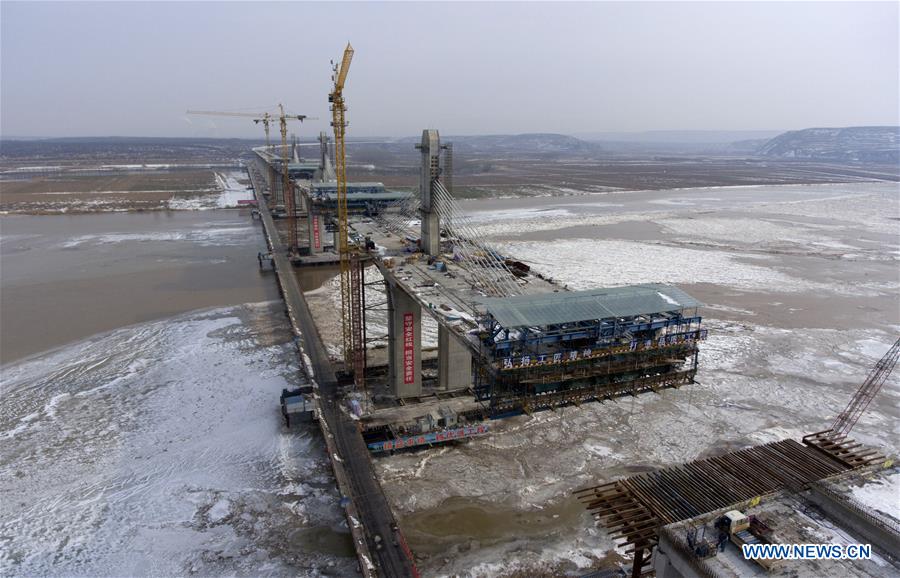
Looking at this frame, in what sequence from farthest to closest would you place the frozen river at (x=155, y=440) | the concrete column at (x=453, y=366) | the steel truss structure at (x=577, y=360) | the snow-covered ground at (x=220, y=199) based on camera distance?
the snow-covered ground at (x=220, y=199) → the concrete column at (x=453, y=366) → the frozen river at (x=155, y=440) → the steel truss structure at (x=577, y=360)

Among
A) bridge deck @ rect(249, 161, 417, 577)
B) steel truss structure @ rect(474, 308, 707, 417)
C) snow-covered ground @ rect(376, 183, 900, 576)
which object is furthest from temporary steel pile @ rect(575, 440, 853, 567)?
bridge deck @ rect(249, 161, 417, 577)

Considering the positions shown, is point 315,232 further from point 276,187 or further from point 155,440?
point 276,187

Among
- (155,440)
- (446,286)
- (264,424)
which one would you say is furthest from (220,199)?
(446,286)

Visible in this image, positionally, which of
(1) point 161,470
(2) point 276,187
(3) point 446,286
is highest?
(2) point 276,187

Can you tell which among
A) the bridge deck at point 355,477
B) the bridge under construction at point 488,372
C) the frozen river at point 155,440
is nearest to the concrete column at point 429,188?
the bridge under construction at point 488,372

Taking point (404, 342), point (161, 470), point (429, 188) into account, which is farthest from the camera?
point (429, 188)

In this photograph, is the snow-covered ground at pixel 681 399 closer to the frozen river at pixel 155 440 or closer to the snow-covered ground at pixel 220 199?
the frozen river at pixel 155 440

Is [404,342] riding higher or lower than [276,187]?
lower
